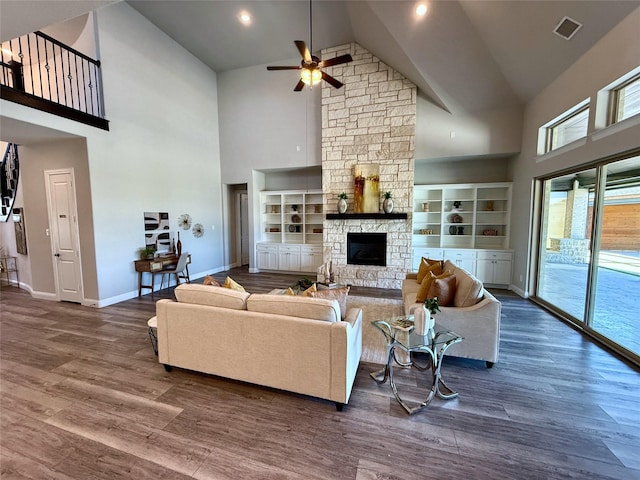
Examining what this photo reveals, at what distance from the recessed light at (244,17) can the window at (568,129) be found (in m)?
5.75

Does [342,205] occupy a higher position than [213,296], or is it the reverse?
[342,205]

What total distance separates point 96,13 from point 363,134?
16.9 ft

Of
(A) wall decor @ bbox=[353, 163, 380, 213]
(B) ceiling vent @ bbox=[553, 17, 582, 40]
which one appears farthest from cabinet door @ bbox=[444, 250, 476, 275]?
(B) ceiling vent @ bbox=[553, 17, 582, 40]

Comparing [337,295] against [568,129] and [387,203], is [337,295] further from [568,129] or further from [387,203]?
[568,129]

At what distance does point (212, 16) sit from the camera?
16.9 ft

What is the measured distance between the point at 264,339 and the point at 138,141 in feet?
16.7

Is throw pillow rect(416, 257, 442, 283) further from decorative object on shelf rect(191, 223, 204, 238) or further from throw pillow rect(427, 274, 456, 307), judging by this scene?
decorative object on shelf rect(191, 223, 204, 238)

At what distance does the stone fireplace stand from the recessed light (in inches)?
69.2

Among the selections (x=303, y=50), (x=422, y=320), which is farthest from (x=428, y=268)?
(x=303, y=50)

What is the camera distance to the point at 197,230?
21.8 ft

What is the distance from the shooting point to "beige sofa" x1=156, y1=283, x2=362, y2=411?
2.07m

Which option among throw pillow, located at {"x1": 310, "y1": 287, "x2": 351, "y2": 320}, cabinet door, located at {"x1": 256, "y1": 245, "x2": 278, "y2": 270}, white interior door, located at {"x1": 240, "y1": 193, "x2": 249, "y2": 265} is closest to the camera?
throw pillow, located at {"x1": 310, "y1": 287, "x2": 351, "y2": 320}

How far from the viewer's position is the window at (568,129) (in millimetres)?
3744

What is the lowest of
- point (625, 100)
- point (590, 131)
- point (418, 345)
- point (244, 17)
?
point (418, 345)
